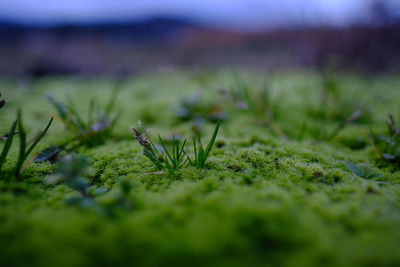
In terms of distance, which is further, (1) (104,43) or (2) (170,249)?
(1) (104,43)

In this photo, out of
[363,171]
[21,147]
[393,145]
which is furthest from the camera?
[393,145]

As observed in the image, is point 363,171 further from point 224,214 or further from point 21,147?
point 21,147

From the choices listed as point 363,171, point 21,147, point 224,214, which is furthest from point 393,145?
point 21,147

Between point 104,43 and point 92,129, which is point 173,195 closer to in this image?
point 92,129

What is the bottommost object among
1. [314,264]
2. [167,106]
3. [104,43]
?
[314,264]

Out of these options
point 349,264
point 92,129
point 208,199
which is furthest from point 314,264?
point 92,129

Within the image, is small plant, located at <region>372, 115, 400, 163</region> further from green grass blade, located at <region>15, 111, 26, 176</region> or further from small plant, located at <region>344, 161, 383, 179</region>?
green grass blade, located at <region>15, 111, 26, 176</region>
